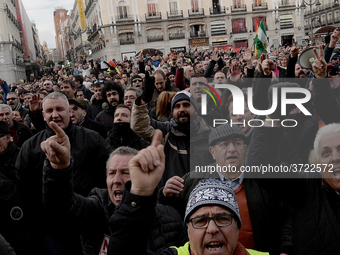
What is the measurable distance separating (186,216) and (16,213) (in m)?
1.55

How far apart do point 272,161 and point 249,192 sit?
0.94 feet

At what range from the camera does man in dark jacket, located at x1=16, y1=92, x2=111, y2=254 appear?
3.05 m

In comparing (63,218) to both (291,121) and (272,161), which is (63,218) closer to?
(272,161)

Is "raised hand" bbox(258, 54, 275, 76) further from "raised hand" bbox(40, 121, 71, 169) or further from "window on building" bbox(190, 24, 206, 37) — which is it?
"window on building" bbox(190, 24, 206, 37)

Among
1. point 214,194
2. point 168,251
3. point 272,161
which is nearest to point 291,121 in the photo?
point 272,161

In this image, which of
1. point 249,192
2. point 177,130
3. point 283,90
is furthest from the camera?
point 177,130

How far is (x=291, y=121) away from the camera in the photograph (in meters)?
3.18

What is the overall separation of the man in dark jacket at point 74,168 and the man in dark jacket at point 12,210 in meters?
0.09

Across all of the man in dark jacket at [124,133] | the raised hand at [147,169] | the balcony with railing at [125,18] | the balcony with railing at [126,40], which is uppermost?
the balcony with railing at [125,18]

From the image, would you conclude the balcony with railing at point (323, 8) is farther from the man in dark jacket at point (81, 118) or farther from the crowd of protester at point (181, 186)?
the crowd of protester at point (181, 186)

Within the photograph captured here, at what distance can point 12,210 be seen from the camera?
2789 millimetres

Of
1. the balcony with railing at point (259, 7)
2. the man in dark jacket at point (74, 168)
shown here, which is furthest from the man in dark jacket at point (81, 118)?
the balcony with railing at point (259, 7)

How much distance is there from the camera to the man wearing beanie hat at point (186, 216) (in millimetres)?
1568

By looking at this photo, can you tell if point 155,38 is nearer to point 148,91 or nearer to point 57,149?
point 148,91
